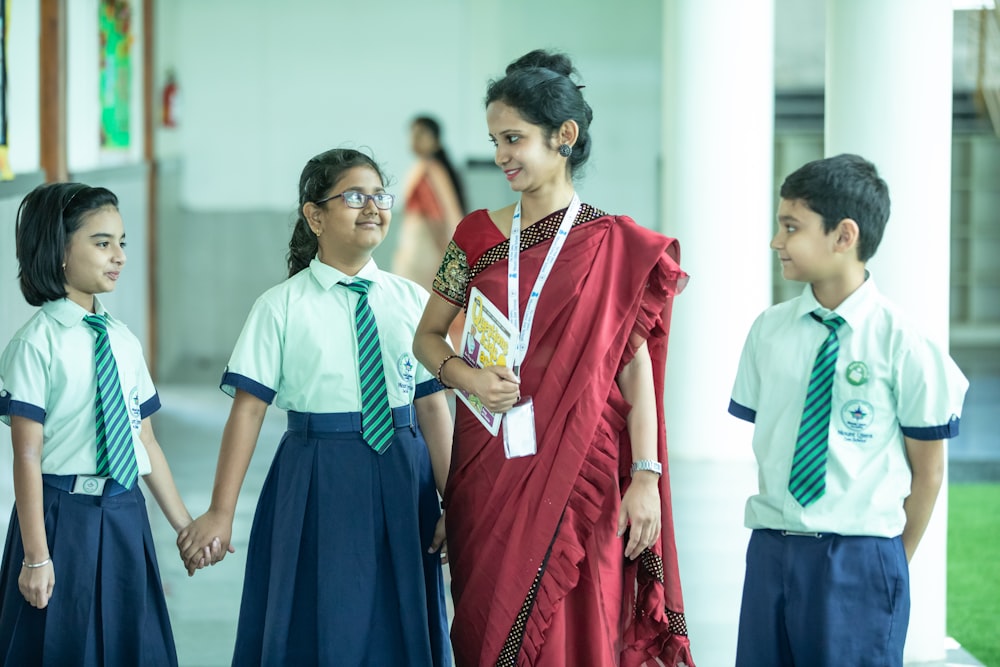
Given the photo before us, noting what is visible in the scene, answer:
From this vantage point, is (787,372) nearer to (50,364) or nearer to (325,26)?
(50,364)

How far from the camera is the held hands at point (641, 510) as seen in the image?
8.65 feet

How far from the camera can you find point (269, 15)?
37.7 feet

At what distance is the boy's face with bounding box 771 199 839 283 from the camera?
252 centimetres

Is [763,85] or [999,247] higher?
[763,85]

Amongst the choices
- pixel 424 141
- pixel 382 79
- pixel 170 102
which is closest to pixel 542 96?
pixel 424 141

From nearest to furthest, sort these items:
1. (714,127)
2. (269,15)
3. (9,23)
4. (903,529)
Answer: (903,529) → (9,23) → (714,127) → (269,15)

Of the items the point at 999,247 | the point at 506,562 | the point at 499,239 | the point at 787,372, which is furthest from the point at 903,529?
the point at 999,247

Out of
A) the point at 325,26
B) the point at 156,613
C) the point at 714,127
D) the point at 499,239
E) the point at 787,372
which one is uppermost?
the point at 325,26

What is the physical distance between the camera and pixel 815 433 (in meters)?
2.49

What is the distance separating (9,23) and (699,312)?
376 cm

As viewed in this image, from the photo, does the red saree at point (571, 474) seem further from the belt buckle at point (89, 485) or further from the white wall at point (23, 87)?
the white wall at point (23, 87)

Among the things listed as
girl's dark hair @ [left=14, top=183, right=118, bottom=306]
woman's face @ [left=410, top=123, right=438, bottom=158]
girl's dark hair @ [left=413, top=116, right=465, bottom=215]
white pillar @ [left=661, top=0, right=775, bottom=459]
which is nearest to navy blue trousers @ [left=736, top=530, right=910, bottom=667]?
girl's dark hair @ [left=14, top=183, right=118, bottom=306]

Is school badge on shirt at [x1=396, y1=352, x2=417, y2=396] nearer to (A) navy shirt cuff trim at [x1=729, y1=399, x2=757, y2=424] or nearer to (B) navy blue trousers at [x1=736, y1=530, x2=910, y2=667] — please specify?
(A) navy shirt cuff trim at [x1=729, y1=399, x2=757, y2=424]

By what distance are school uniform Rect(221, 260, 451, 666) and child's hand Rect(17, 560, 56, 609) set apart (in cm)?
45
